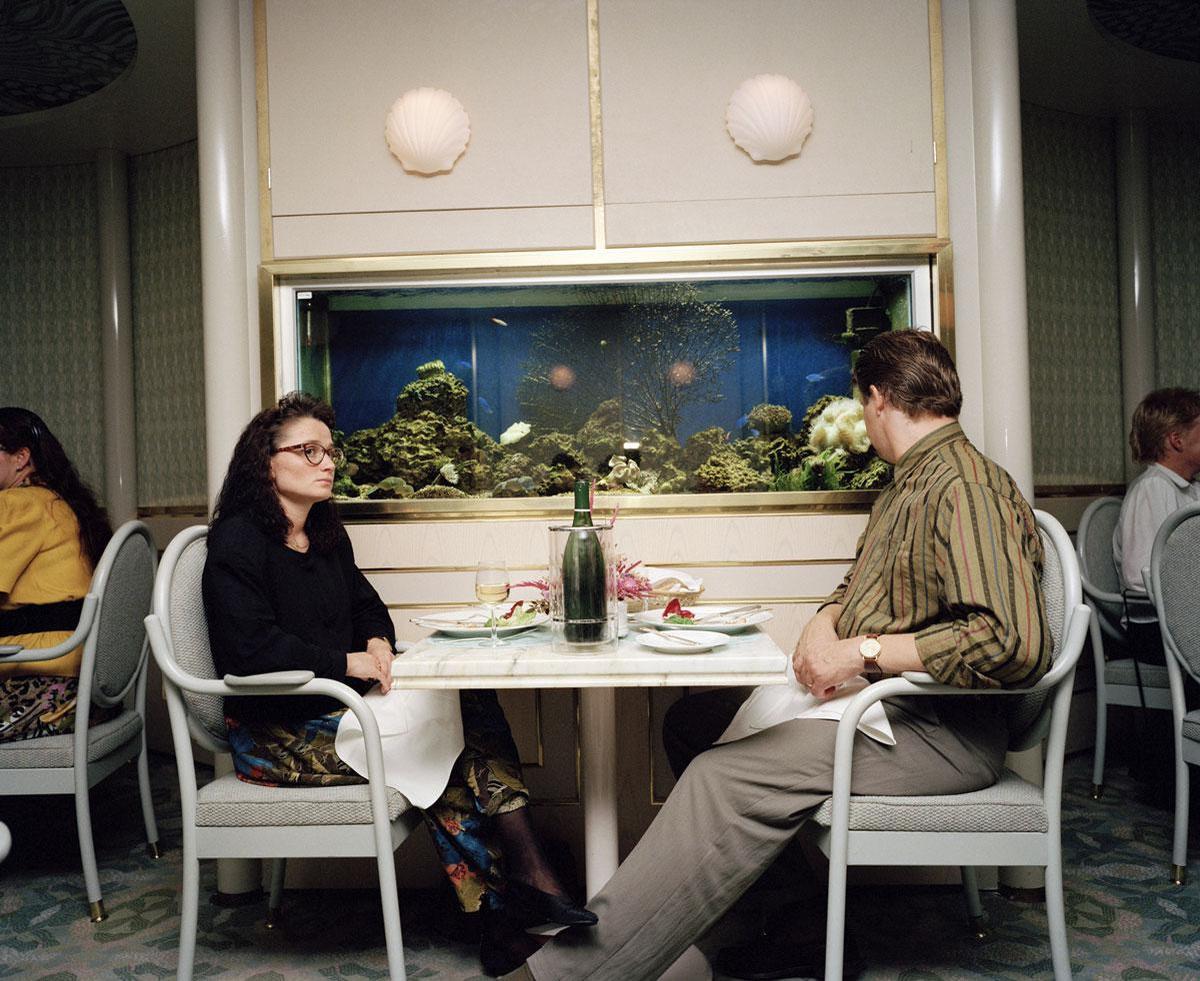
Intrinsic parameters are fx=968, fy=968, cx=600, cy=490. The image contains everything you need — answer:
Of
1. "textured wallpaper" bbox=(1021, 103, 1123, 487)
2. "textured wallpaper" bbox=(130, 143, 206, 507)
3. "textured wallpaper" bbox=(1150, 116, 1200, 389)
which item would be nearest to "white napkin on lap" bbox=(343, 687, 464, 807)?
"textured wallpaper" bbox=(130, 143, 206, 507)

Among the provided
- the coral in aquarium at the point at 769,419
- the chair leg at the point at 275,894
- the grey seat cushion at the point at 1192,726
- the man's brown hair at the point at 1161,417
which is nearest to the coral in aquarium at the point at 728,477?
the coral in aquarium at the point at 769,419

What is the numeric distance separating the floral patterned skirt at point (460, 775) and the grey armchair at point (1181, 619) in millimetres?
1732

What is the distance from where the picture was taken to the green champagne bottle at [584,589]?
1816mm

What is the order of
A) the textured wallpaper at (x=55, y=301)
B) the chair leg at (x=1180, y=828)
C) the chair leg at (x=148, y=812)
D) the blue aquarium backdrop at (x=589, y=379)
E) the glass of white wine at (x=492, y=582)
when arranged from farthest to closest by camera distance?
the textured wallpaper at (x=55, y=301) < the chair leg at (x=148, y=812) < the blue aquarium backdrop at (x=589, y=379) < the chair leg at (x=1180, y=828) < the glass of white wine at (x=492, y=582)

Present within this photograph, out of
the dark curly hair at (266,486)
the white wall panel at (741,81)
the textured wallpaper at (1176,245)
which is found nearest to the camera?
the dark curly hair at (266,486)

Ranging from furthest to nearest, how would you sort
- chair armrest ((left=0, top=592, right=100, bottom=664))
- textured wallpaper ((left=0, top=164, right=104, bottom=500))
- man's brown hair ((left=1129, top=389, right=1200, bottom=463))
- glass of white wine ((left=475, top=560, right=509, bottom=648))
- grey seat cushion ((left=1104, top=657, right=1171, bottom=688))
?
textured wallpaper ((left=0, top=164, right=104, bottom=500)) < man's brown hair ((left=1129, top=389, right=1200, bottom=463)) < grey seat cushion ((left=1104, top=657, right=1171, bottom=688)) < chair armrest ((left=0, top=592, right=100, bottom=664)) < glass of white wine ((left=475, top=560, right=509, bottom=648))

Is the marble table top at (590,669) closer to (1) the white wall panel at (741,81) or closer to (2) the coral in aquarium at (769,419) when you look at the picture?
(2) the coral in aquarium at (769,419)

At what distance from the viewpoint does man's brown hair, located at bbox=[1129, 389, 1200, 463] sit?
11.1 feet

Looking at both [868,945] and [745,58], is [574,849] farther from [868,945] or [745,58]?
[745,58]

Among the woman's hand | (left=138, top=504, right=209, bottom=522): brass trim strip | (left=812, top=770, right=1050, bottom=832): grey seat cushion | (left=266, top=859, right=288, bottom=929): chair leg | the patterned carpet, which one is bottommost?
the patterned carpet

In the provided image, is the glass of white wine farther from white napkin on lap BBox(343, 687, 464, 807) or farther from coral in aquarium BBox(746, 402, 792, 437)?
coral in aquarium BBox(746, 402, 792, 437)

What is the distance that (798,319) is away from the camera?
280cm

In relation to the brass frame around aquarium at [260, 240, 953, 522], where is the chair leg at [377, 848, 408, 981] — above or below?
below

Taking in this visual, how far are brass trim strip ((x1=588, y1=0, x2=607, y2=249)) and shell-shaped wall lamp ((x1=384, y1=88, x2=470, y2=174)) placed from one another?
36 centimetres
